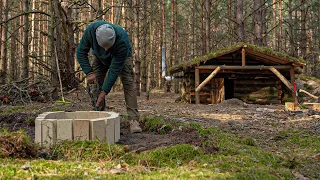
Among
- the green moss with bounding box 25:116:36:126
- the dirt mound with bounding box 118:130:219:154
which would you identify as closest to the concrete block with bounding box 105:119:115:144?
the dirt mound with bounding box 118:130:219:154

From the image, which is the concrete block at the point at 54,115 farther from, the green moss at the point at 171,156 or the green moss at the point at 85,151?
the green moss at the point at 171,156

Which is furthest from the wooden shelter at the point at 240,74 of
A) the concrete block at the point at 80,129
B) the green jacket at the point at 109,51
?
the concrete block at the point at 80,129

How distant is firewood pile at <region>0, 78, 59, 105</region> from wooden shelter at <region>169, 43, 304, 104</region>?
592cm

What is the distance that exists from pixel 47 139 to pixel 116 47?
1.73 metres

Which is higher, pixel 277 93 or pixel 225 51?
pixel 225 51

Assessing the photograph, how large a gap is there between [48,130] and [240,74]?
12.9 meters

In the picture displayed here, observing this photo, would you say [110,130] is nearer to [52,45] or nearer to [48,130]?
[48,130]

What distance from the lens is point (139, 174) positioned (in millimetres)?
2723

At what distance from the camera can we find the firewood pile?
31.3 ft

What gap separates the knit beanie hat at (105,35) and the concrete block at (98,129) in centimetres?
122

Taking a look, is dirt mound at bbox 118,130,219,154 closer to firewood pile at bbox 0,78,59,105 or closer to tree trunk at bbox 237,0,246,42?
firewood pile at bbox 0,78,59,105

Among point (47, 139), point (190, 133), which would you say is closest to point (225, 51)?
point (190, 133)

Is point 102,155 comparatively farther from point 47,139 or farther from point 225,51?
point 225,51

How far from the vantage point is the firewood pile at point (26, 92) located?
9.55 m
